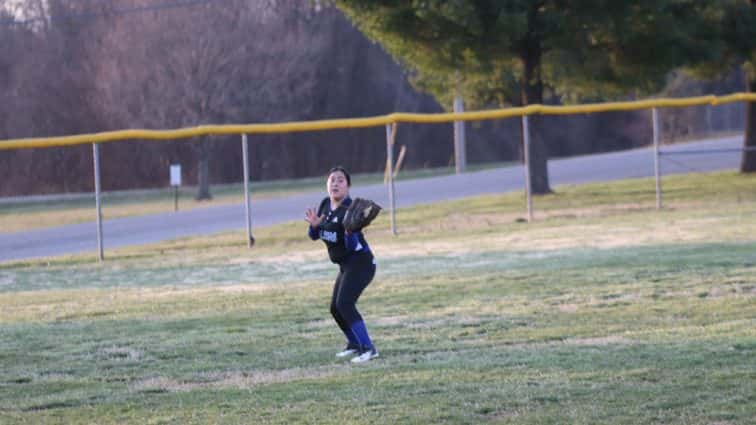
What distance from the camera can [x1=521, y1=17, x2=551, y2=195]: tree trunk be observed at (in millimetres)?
25859

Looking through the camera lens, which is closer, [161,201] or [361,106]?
[161,201]

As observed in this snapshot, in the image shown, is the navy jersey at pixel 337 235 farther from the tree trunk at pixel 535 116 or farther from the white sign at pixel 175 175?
the white sign at pixel 175 175

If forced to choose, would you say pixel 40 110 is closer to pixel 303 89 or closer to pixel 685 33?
pixel 303 89

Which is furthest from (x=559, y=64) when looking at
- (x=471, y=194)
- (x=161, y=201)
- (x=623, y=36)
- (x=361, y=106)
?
(x=361, y=106)

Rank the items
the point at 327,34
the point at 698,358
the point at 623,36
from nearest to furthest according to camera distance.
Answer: the point at 698,358, the point at 623,36, the point at 327,34

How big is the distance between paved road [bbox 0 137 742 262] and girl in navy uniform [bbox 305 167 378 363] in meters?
12.3

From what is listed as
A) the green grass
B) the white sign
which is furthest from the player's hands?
the white sign

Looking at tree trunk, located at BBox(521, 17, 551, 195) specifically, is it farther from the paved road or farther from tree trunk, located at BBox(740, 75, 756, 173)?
tree trunk, located at BBox(740, 75, 756, 173)

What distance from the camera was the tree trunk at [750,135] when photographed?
101 feet

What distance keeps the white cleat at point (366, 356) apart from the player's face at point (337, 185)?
3.94ft

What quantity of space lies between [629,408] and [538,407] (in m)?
0.53

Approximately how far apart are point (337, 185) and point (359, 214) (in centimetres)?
32

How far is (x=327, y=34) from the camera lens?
4256cm

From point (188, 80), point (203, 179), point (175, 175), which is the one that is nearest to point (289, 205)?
point (175, 175)
